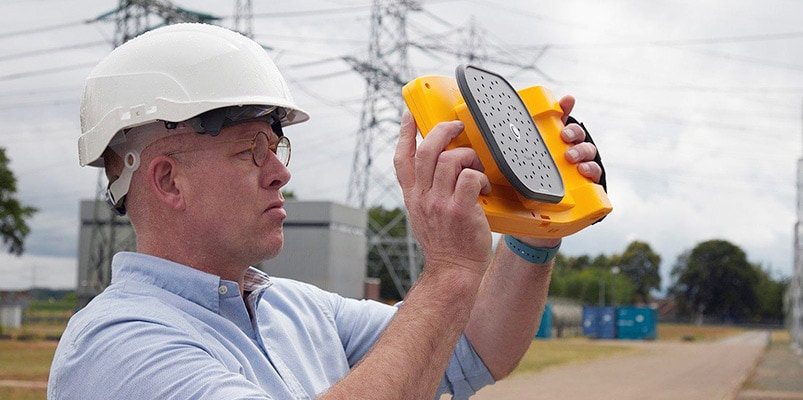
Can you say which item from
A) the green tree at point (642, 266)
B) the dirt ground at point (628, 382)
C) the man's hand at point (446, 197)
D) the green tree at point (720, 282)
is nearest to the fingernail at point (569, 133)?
the man's hand at point (446, 197)

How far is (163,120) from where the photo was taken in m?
2.12

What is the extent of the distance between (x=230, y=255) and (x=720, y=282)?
480ft

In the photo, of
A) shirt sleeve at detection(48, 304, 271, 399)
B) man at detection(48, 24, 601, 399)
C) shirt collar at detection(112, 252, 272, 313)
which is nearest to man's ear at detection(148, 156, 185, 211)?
man at detection(48, 24, 601, 399)

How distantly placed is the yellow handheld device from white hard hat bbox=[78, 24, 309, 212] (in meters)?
0.41

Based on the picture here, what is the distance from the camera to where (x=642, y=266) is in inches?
6294

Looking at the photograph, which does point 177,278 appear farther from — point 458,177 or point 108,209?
point 108,209

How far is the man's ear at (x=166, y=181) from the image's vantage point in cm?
213

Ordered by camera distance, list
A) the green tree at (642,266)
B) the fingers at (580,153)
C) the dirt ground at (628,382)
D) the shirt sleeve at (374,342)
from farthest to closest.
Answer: the green tree at (642,266) < the dirt ground at (628,382) < the shirt sleeve at (374,342) < the fingers at (580,153)

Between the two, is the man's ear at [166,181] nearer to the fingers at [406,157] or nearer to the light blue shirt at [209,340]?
the light blue shirt at [209,340]

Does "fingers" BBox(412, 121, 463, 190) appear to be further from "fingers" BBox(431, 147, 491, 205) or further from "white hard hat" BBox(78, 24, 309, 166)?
"white hard hat" BBox(78, 24, 309, 166)

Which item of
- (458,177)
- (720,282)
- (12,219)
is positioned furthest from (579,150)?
(720,282)

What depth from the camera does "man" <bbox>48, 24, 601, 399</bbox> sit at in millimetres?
1816

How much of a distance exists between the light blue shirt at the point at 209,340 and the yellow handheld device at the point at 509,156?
0.59 meters

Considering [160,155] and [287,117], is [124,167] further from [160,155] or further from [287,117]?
[287,117]
